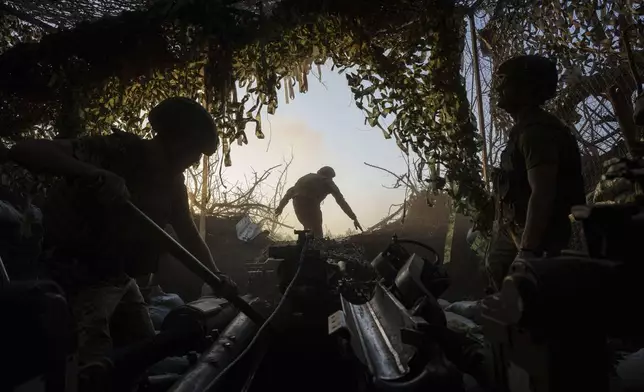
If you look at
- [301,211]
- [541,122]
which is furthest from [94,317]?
[301,211]

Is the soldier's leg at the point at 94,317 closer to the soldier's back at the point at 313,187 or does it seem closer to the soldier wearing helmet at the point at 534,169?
the soldier wearing helmet at the point at 534,169

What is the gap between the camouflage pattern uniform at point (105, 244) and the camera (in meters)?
2.38

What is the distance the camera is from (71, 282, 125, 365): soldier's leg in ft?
7.02

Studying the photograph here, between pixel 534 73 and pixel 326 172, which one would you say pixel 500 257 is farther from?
pixel 326 172

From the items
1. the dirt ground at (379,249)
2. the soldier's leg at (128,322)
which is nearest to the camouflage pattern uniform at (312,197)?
the dirt ground at (379,249)

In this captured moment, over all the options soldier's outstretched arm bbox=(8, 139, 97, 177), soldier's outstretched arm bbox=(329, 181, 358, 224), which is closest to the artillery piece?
soldier's outstretched arm bbox=(8, 139, 97, 177)

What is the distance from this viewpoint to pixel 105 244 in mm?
2545

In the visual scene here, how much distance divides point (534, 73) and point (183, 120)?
6.75 feet

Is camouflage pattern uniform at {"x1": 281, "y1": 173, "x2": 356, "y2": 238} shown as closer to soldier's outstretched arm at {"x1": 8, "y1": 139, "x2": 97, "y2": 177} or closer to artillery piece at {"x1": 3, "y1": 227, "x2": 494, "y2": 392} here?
artillery piece at {"x1": 3, "y1": 227, "x2": 494, "y2": 392}

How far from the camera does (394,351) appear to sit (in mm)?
2535

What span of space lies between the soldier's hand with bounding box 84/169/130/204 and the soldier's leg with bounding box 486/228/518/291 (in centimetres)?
227

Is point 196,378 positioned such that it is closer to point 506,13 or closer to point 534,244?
point 534,244

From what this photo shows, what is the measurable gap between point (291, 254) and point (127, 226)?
1.67 metres

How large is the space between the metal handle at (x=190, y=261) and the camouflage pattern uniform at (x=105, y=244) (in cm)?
14
